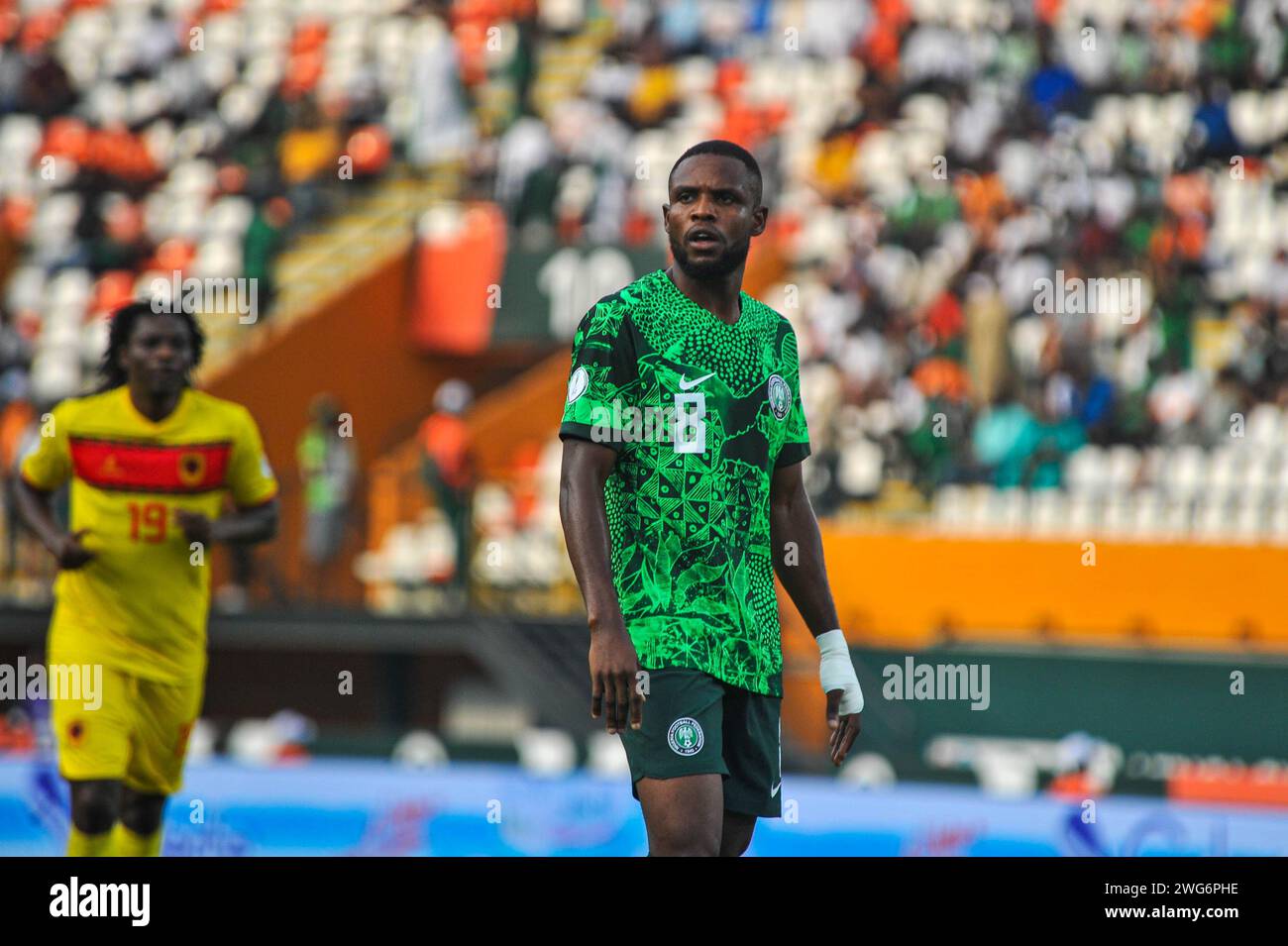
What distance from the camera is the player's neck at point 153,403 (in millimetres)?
7301

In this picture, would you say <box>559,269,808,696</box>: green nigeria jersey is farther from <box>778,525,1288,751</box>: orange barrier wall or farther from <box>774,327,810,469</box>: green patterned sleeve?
<box>778,525,1288,751</box>: orange barrier wall

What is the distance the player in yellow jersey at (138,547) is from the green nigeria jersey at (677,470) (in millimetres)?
2656

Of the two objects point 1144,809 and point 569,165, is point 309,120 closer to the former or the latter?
point 569,165

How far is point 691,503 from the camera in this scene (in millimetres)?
4906

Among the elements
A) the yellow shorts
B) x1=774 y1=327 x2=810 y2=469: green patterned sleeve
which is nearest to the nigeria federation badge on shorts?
x1=774 y1=327 x2=810 y2=469: green patterned sleeve

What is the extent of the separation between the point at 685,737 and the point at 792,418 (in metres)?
0.90

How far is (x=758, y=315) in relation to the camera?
517 centimetres

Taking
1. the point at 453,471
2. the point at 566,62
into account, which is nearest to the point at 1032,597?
the point at 453,471

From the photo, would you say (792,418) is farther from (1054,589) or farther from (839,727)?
(1054,589)

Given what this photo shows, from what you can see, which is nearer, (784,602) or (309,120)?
(784,602)

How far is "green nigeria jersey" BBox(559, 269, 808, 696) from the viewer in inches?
191

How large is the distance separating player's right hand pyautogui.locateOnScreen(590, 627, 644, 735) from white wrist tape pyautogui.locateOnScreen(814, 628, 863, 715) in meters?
0.84
